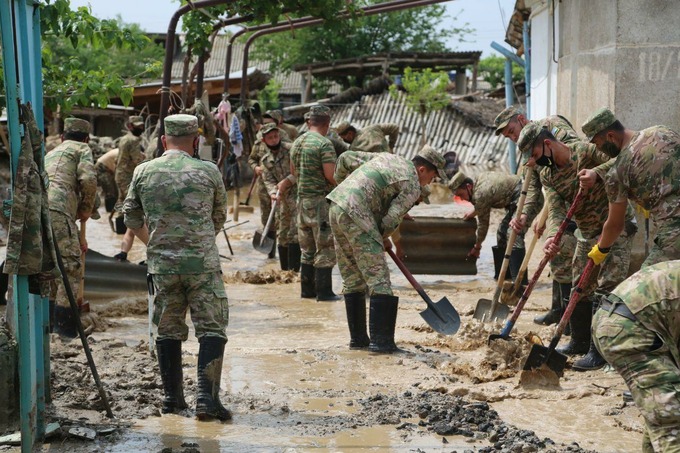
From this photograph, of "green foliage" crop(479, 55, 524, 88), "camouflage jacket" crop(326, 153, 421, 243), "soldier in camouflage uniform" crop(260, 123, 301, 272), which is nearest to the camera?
"camouflage jacket" crop(326, 153, 421, 243)

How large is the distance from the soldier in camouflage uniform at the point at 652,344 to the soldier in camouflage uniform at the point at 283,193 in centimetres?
812

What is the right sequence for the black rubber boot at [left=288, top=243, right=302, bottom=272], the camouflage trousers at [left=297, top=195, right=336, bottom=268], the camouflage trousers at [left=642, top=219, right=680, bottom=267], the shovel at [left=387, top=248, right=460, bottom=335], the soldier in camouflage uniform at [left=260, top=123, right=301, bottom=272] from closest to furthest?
1. the camouflage trousers at [left=642, top=219, right=680, bottom=267]
2. the shovel at [left=387, top=248, right=460, bottom=335]
3. the camouflage trousers at [left=297, top=195, right=336, bottom=268]
4. the soldier in camouflage uniform at [left=260, top=123, right=301, bottom=272]
5. the black rubber boot at [left=288, top=243, right=302, bottom=272]

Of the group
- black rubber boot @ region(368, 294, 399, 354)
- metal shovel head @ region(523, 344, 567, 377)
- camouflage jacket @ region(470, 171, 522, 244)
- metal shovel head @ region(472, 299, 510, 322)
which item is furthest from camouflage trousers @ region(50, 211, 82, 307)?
camouflage jacket @ region(470, 171, 522, 244)

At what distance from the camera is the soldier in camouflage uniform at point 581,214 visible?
7.04 m

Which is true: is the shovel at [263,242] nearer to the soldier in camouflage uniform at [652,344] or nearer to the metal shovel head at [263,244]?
the metal shovel head at [263,244]

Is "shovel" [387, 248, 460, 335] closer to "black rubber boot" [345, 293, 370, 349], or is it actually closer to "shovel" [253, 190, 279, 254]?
"black rubber boot" [345, 293, 370, 349]

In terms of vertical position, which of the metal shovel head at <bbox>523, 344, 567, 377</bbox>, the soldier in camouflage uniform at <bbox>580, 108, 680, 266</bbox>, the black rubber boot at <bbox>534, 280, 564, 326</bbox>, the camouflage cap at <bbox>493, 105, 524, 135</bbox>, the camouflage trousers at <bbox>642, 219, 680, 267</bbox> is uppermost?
the camouflage cap at <bbox>493, 105, 524, 135</bbox>

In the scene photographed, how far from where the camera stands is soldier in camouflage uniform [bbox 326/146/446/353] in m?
7.48

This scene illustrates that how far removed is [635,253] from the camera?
10.0 m

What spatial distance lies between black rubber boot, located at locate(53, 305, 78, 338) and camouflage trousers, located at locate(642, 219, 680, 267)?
4.89 metres

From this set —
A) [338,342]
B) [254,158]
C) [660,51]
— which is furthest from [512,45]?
[338,342]

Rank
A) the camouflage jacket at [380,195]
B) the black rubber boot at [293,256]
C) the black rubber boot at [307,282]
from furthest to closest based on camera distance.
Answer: the black rubber boot at [293,256]
the black rubber boot at [307,282]
the camouflage jacket at [380,195]

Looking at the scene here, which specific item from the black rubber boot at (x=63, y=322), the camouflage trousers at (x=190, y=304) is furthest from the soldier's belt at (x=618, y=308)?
the black rubber boot at (x=63, y=322)

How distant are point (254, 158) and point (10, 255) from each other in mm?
9426
